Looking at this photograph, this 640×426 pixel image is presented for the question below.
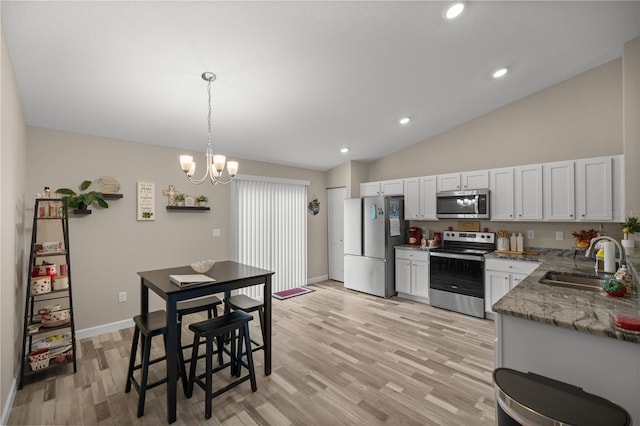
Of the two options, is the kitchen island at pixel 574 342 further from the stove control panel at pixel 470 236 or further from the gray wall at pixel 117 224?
the gray wall at pixel 117 224

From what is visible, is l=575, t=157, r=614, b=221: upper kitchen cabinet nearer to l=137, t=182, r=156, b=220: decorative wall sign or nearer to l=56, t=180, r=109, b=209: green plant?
l=137, t=182, r=156, b=220: decorative wall sign

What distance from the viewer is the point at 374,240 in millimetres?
4922

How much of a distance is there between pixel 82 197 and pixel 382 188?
4290mm

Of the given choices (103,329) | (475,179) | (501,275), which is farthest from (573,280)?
Result: (103,329)

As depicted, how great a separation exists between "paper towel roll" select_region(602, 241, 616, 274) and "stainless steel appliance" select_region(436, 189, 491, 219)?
1673 millimetres

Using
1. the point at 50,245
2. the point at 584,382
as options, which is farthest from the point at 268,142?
the point at 584,382

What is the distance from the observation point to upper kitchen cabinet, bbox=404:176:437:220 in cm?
461

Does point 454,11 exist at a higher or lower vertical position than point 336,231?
higher

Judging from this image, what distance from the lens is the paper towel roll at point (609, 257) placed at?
2.31 metres

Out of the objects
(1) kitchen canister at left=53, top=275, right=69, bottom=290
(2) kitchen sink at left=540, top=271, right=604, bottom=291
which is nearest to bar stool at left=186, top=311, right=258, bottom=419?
(1) kitchen canister at left=53, top=275, right=69, bottom=290

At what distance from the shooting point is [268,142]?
425 centimetres

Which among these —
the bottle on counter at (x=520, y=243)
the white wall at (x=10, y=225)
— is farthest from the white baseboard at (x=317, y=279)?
the white wall at (x=10, y=225)

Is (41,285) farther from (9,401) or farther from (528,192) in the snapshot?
(528,192)

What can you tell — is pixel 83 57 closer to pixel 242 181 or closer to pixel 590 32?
pixel 242 181
